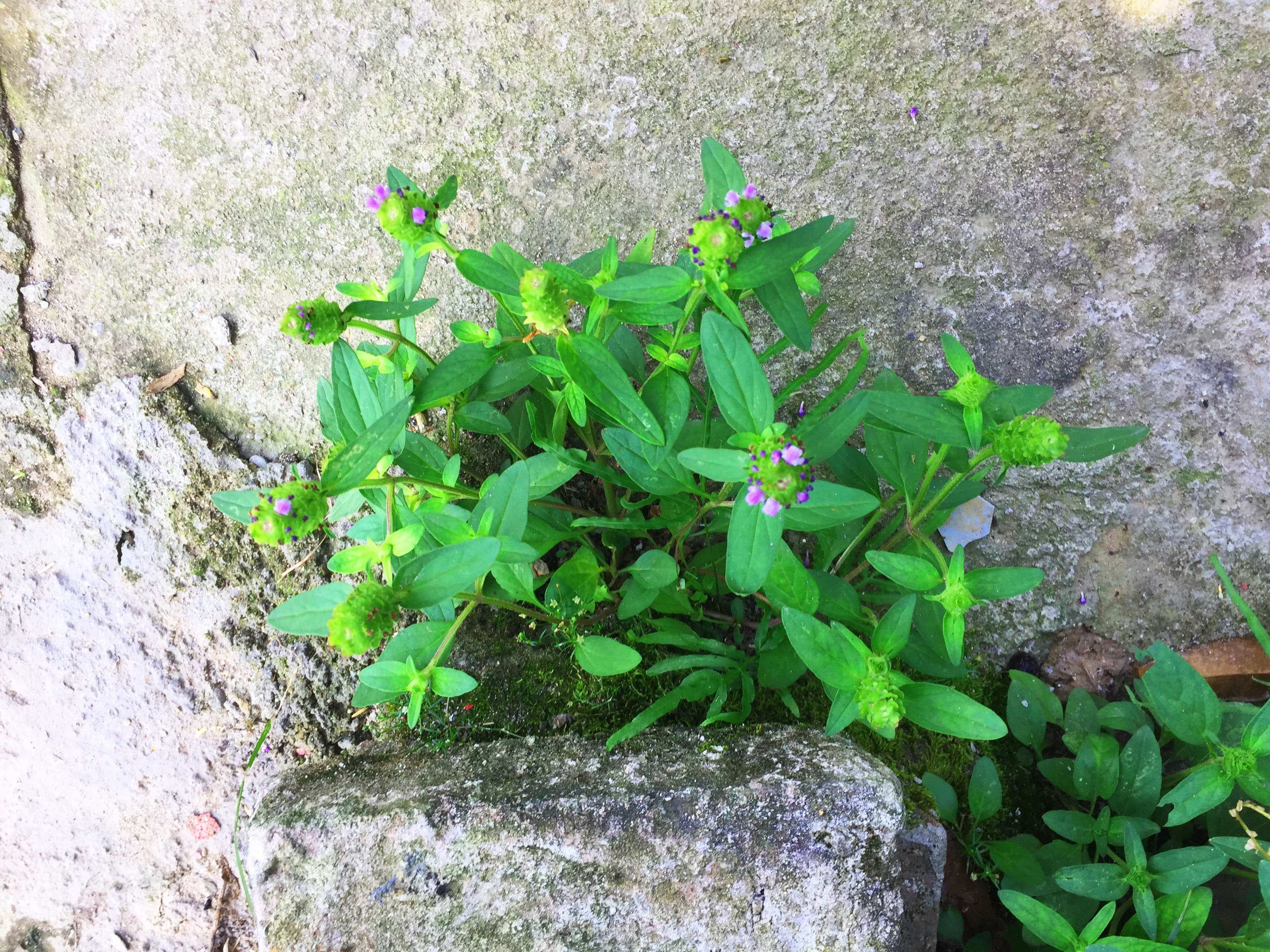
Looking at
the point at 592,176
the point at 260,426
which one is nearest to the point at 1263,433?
the point at 592,176

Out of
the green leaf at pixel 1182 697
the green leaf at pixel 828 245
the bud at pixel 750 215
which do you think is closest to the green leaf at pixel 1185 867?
the green leaf at pixel 1182 697

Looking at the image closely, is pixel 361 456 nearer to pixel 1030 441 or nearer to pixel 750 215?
pixel 750 215

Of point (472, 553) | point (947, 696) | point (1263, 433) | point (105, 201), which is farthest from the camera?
point (105, 201)

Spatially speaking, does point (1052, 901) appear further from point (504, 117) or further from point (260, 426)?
point (504, 117)

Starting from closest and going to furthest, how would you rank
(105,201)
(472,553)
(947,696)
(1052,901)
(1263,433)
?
(472,553) → (947,696) → (1052,901) → (1263,433) → (105,201)

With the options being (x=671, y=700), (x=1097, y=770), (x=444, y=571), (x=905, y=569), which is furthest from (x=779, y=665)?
(x=444, y=571)

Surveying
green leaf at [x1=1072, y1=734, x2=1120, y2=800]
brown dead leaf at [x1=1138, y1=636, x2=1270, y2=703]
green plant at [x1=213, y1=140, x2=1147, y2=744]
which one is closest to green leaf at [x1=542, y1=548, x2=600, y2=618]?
green plant at [x1=213, y1=140, x2=1147, y2=744]

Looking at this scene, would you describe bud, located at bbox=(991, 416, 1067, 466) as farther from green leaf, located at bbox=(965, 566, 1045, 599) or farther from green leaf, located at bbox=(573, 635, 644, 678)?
green leaf, located at bbox=(573, 635, 644, 678)
